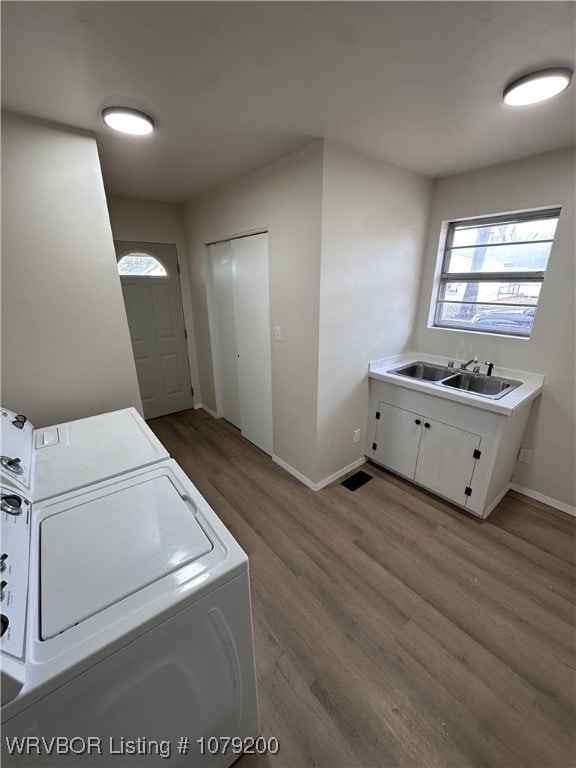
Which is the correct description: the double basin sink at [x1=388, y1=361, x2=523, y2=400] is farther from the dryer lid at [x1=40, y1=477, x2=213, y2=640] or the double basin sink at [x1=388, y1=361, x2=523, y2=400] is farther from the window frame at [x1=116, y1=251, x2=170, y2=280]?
the window frame at [x1=116, y1=251, x2=170, y2=280]

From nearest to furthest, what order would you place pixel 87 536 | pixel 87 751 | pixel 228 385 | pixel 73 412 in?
pixel 87 751 < pixel 87 536 < pixel 73 412 < pixel 228 385

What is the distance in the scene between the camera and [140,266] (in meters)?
3.35

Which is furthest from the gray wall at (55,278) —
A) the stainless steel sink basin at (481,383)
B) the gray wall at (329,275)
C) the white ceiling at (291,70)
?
the stainless steel sink basin at (481,383)

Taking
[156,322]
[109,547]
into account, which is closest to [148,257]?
[156,322]

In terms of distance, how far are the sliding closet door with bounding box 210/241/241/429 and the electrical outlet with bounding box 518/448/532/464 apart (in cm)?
262

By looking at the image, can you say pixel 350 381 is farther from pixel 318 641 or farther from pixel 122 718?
pixel 122 718

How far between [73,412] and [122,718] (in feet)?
5.12

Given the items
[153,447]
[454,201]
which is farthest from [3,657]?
[454,201]

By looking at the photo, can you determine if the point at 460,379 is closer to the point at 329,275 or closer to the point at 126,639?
the point at 329,275

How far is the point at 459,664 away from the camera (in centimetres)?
138

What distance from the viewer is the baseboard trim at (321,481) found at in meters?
2.53

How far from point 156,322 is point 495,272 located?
3.37 metres

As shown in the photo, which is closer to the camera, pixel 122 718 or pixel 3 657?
pixel 3 657

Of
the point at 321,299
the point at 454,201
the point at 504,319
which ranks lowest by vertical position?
the point at 504,319
